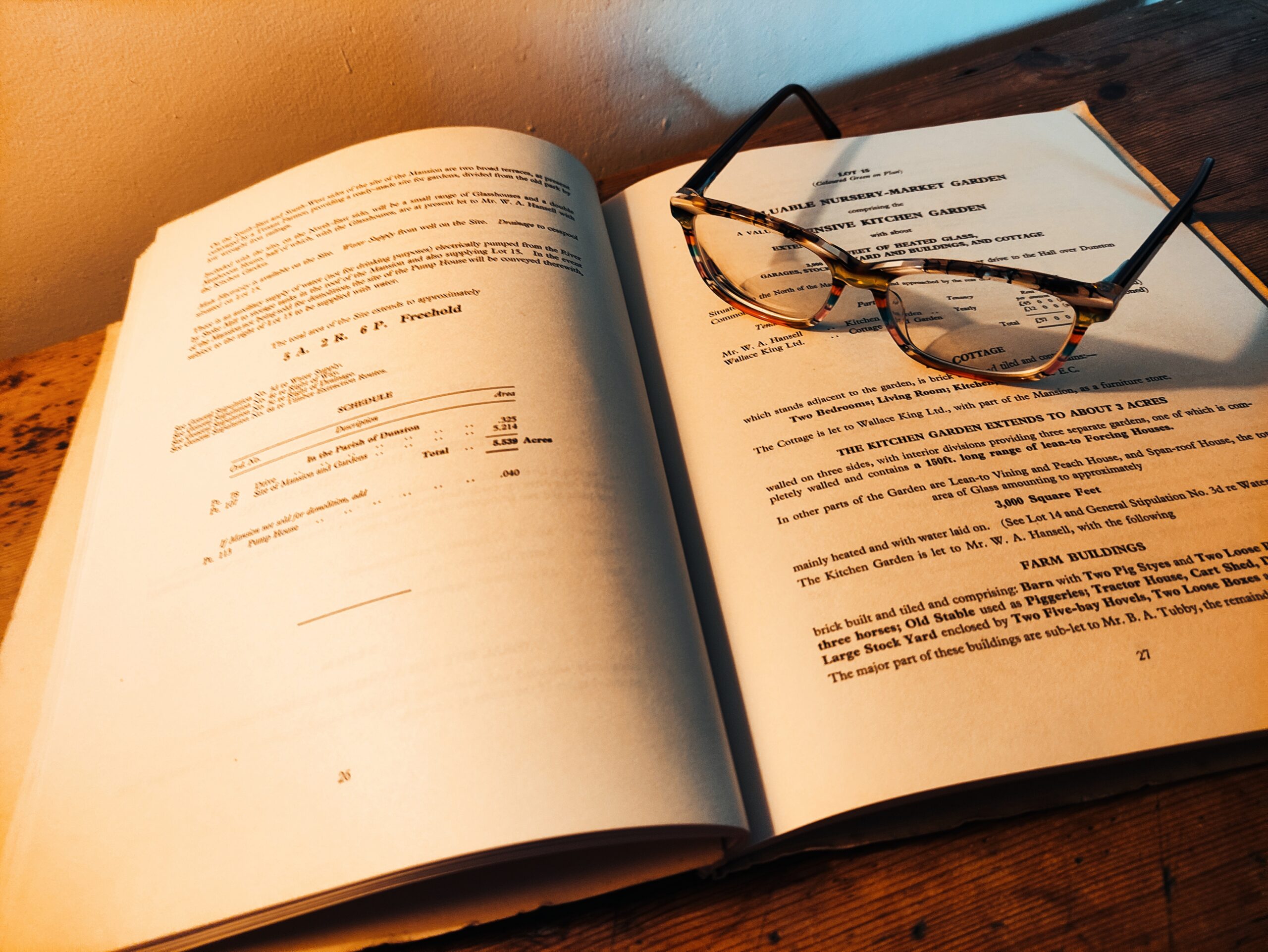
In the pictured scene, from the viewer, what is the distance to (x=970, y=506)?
39cm

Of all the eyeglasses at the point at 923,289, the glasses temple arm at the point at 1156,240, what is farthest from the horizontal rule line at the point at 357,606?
the glasses temple arm at the point at 1156,240

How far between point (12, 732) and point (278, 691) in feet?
0.55

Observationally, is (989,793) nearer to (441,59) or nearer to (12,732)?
(12,732)

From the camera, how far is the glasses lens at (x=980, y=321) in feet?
1.48

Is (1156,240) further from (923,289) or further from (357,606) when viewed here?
(357,606)

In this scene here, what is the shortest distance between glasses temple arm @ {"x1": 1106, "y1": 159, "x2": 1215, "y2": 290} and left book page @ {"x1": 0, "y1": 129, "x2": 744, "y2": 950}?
0.90ft

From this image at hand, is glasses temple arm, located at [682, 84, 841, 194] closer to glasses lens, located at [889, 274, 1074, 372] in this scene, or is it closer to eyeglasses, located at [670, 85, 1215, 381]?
eyeglasses, located at [670, 85, 1215, 381]

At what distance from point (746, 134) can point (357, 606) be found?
43 centimetres

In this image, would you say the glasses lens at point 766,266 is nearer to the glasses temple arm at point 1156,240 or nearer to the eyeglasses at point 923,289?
the eyeglasses at point 923,289

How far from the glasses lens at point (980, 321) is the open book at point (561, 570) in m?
0.02

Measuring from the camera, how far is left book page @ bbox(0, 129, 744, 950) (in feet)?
Result: 1.06

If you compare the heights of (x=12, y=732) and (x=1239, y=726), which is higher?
(x=12, y=732)

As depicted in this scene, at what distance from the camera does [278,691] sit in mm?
354

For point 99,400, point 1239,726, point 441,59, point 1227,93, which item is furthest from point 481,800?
point 1227,93
